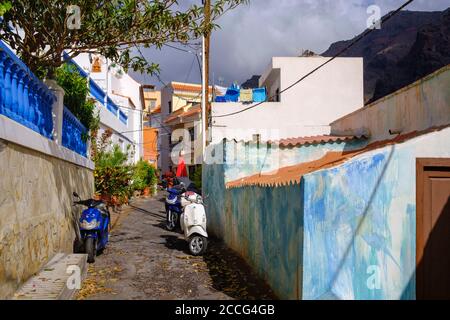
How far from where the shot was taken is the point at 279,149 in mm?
11844

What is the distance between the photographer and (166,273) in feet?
24.9

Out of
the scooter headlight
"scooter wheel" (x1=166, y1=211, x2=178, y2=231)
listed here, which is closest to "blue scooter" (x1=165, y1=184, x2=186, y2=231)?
"scooter wheel" (x1=166, y1=211, x2=178, y2=231)

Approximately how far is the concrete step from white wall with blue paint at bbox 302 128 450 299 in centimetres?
279

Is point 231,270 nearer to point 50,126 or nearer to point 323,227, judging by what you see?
point 323,227

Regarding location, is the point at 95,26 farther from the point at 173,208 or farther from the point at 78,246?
the point at 173,208

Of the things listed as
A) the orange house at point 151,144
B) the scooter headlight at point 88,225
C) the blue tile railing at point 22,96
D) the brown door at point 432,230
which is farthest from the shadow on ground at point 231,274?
the orange house at point 151,144

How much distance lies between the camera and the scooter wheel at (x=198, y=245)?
9.21 meters

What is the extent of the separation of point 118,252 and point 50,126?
3.19 m

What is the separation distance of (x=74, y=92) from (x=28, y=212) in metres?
6.52

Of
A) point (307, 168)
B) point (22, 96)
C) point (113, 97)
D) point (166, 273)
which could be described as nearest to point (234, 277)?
point (166, 273)

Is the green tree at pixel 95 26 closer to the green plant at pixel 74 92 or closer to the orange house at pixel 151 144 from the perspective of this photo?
the green plant at pixel 74 92

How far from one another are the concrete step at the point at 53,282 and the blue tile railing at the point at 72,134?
9.33 ft

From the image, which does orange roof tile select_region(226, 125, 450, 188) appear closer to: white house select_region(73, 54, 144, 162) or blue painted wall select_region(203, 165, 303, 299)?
blue painted wall select_region(203, 165, 303, 299)
